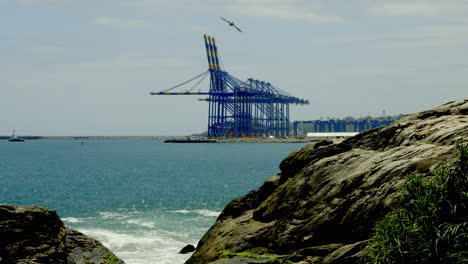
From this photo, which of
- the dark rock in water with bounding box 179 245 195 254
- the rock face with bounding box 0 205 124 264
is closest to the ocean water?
the dark rock in water with bounding box 179 245 195 254

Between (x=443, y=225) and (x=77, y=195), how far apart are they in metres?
48.4

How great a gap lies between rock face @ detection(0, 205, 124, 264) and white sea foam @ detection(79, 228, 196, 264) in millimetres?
5978

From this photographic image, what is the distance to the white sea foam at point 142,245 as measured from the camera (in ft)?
81.6

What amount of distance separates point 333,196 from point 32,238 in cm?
986

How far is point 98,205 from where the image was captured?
156 feet

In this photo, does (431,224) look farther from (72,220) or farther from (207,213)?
(72,220)

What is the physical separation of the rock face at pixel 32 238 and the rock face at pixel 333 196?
4.89 metres

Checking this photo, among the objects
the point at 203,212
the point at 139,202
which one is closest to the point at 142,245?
the point at 203,212

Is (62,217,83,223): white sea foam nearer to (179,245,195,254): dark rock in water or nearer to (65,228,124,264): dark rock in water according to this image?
(179,245,195,254): dark rock in water

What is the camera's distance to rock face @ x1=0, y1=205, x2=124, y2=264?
1728cm

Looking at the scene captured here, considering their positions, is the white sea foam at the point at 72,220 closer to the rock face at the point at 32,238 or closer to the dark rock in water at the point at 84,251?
the dark rock in water at the point at 84,251

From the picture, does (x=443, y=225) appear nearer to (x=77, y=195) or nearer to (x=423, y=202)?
(x=423, y=202)

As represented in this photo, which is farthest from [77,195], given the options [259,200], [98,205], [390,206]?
[390,206]

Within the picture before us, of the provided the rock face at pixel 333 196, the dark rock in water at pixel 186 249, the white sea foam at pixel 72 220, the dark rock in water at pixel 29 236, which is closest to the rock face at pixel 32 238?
the dark rock in water at pixel 29 236
